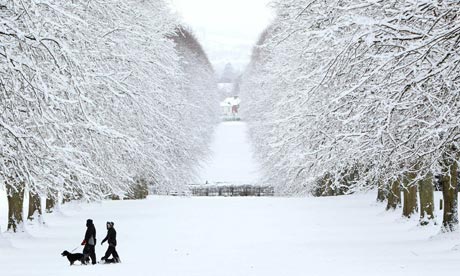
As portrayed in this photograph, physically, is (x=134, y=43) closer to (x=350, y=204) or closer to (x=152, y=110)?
(x=152, y=110)

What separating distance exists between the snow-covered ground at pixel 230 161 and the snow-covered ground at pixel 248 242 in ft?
62.1

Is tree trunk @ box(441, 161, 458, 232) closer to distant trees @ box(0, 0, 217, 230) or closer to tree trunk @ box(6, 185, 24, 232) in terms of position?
distant trees @ box(0, 0, 217, 230)

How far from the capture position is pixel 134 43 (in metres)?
23.7

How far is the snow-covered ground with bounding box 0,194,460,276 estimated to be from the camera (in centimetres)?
1396

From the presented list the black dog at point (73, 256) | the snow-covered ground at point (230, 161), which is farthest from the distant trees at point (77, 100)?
the snow-covered ground at point (230, 161)

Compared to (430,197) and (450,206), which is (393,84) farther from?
(430,197)

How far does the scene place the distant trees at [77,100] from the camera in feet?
35.8

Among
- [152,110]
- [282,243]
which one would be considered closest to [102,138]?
[282,243]

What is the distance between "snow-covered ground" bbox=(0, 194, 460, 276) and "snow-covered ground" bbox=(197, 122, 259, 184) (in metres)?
18.9

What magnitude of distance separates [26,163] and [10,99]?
1.12 meters

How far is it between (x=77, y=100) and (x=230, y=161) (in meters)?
Result: 55.6

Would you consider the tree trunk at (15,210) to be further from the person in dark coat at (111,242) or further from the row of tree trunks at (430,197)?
the row of tree trunks at (430,197)

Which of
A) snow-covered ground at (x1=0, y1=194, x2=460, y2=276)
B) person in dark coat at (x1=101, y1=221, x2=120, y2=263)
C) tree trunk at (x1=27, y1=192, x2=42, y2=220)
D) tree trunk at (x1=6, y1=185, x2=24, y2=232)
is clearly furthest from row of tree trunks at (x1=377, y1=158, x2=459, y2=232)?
tree trunk at (x1=27, y1=192, x2=42, y2=220)

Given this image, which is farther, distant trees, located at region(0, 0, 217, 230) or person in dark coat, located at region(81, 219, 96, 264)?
person in dark coat, located at region(81, 219, 96, 264)
